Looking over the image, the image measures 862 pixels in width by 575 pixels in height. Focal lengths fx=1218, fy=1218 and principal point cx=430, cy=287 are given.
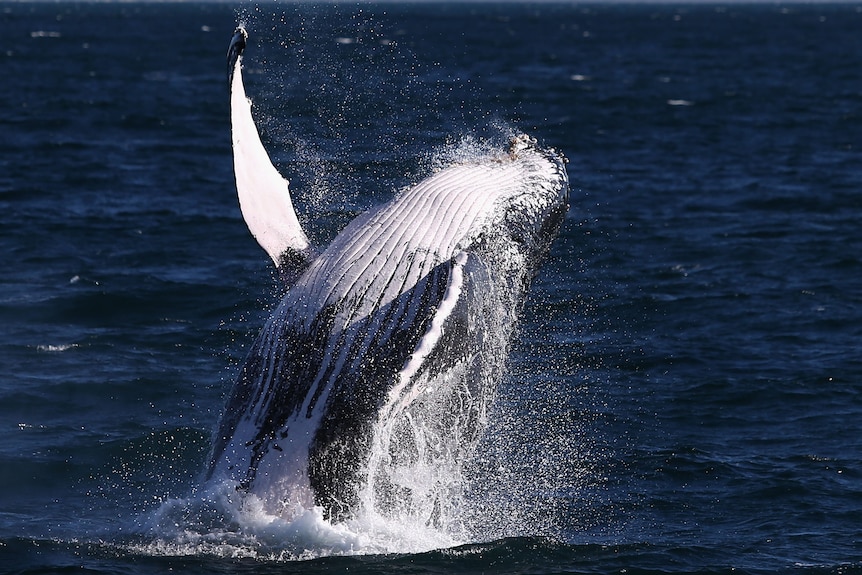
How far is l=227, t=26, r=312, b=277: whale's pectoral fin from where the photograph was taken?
10.8 metres

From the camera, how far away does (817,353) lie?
60.7 ft

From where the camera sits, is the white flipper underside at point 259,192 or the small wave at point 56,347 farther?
the small wave at point 56,347

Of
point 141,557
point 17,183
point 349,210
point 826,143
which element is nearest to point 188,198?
point 17,183

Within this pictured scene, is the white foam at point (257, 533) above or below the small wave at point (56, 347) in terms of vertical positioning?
above

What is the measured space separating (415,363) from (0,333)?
32.5ft

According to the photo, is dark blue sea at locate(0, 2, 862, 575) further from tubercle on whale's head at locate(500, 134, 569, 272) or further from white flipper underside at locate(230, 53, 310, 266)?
white flipper underside at locate(230, 53, 310, 266)

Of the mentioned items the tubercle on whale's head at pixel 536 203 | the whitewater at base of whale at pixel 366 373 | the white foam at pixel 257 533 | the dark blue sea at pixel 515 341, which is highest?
the tubercle on whale's head at pixel 536 203

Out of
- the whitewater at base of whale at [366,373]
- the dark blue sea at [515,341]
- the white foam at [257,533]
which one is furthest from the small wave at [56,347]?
the white foam at [257,533]

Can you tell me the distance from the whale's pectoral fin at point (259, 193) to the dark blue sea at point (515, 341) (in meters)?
1.10

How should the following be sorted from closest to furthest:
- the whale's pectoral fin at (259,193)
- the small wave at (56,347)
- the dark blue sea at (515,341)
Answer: the whale's pectoral fin at (259,193)
the dark blue sea at (515,341)
the small wave at (56,347)

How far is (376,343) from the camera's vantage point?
9.85 meters

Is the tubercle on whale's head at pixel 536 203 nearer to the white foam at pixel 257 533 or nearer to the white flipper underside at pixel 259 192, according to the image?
the white flipper underside at pixel 259 192

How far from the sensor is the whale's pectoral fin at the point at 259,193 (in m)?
10.8

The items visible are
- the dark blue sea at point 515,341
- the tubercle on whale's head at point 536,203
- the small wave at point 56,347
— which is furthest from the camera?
the small wave at point 56,347
